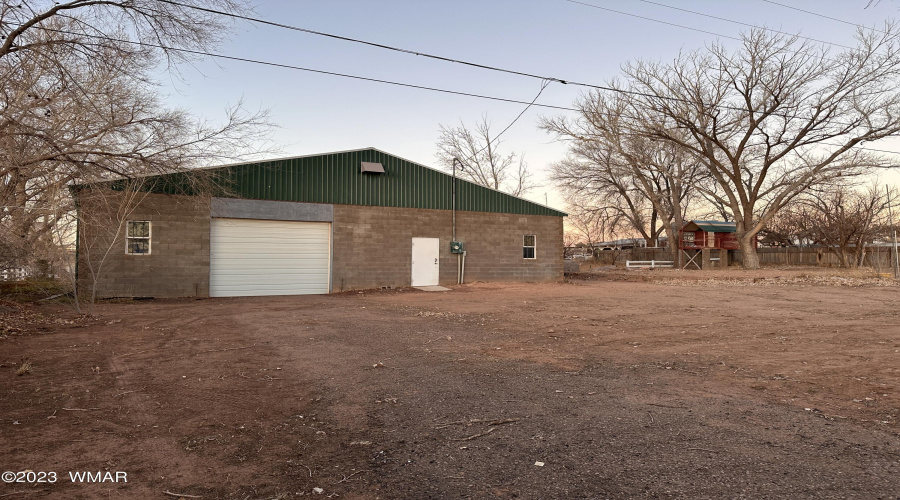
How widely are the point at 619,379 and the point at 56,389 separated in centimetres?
565

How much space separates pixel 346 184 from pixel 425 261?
4.17m

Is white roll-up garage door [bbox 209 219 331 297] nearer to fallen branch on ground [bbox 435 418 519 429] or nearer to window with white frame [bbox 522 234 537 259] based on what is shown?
window with white frame [bbox 522 234 537 259]

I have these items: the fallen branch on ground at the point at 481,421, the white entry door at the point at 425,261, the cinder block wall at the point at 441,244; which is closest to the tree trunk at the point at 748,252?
the cinder block wall at the point at 441,244

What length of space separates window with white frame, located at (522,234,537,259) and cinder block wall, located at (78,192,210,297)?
12.2 m

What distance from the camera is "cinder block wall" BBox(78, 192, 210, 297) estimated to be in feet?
45.9

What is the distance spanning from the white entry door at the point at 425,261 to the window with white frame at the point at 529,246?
4116 millimetres

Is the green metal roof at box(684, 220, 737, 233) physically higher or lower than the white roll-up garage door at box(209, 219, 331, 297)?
higher

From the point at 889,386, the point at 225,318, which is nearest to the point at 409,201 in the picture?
the point at 225,318

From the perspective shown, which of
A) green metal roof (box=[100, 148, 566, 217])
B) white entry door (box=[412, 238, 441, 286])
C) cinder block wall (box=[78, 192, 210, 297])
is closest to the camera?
cinder block wall (box=[78, 192, 210, 297])

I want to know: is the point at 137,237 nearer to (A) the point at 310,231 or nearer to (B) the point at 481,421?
(A) the point at 310,231

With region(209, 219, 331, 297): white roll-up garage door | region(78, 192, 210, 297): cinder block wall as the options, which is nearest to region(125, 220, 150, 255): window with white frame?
region(78, 192, 210, 297): cinder block wall

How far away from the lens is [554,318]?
33.7 feet

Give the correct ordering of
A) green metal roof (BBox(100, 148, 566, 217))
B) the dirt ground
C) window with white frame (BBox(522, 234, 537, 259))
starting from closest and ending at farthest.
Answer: the dirt ground < green metal roof (BBox(100, 148, 566, 217)) < window with white frame (BBox(522, 234, 537, 259))

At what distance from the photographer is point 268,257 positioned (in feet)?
54.1
